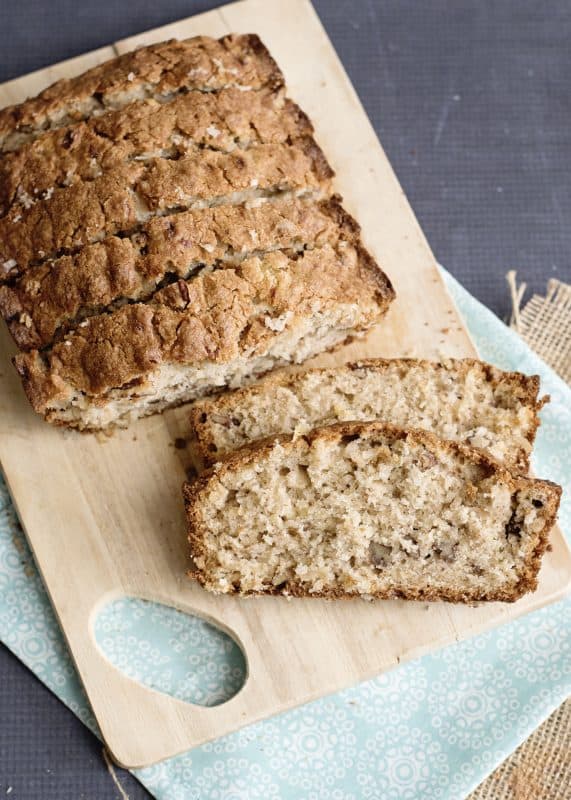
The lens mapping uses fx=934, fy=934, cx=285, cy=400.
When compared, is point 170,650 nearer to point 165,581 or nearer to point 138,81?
point 165,581

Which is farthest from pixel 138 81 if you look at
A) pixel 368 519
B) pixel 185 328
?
pixel 368 519

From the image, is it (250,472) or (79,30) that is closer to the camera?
(250,472)

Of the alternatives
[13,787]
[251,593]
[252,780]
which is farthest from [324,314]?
[13,787]

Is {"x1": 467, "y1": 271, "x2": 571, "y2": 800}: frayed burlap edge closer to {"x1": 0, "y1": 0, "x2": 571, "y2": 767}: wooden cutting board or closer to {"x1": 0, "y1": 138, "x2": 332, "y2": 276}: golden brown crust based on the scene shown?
{"x1": 0, "y1": 0, "x2": 571, "y2": 767}: wooden cutting board

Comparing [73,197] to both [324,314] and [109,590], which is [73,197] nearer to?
[324,314]

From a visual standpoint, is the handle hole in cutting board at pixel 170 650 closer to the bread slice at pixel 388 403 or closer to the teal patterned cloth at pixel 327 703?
the teal patterned cloth at pixel 327 703

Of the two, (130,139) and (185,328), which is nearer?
(185,328)
